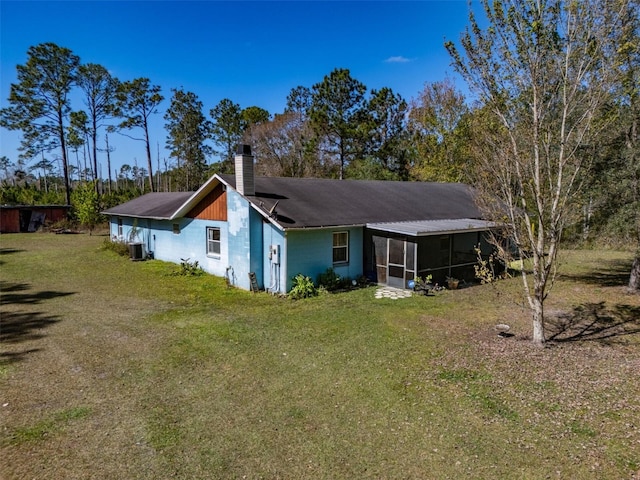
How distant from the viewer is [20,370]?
288 inches

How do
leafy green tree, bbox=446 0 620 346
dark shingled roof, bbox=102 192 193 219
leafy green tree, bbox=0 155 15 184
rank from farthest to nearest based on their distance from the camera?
leafy green tree, bbox=0 155 15 184 → dark shingled roof, bbox=102 192 193 219 → leafy green tree, bbox=446 0 620 346

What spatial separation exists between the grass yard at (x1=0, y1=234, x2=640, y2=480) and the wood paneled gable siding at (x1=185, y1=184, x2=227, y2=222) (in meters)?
4.43

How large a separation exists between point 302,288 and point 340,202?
4872 mm

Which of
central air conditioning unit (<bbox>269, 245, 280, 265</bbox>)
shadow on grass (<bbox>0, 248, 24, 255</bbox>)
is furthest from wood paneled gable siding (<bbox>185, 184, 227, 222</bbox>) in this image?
shadow on grass (<bbox>0, 248, 24, 255</bbox>)

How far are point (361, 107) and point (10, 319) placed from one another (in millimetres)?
30262

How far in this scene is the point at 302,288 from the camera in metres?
13.0

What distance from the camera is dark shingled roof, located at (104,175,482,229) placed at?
13.9m

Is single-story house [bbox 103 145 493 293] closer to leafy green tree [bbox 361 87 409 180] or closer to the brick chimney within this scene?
the brick chimney

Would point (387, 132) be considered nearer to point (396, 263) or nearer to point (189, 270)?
point (396, 263)

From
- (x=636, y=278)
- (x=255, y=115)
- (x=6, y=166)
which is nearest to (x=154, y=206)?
(x=636, y=278)

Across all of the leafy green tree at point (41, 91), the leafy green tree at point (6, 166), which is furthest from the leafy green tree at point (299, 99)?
the leafy green tree at point (6, 166)

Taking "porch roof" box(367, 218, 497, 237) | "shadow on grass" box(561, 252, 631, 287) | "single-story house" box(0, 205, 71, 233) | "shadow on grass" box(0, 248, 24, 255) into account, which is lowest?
"shadow on grass" box(561, 252, 631, 287)

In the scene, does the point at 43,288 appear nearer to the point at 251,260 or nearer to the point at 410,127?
the point at 251,260

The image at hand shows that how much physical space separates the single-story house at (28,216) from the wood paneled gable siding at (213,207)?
24.1m
